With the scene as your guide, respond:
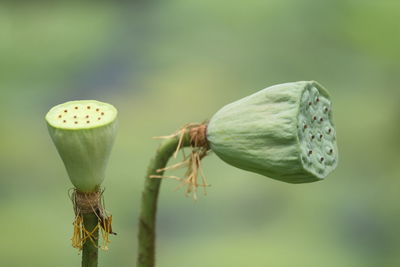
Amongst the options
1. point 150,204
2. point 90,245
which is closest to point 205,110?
point 150,204

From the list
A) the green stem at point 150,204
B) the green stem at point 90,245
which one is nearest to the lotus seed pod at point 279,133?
the green stem at point 150,204

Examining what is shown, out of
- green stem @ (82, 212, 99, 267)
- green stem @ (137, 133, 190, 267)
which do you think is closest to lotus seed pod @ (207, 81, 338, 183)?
green stem @ (137, 133, 190, 267)

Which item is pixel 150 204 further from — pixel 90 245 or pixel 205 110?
pixel 205 110

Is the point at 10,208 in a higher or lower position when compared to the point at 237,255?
higher

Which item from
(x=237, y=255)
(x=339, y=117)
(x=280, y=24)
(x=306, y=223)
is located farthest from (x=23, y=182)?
(x=280, y=24)

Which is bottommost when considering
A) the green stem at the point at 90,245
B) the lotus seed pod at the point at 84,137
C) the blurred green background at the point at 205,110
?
the green stem at the point at 90,245

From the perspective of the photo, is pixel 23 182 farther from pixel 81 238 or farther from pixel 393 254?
pixel 81 238

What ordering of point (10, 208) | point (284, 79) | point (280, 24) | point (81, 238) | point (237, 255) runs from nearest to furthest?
point (81, 238), point (237, 255), point (10, 208), point (284, 79), point (280, 24)

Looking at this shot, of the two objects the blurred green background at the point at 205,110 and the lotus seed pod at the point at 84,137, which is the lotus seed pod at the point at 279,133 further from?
the blurred green background at the point at 205,110
